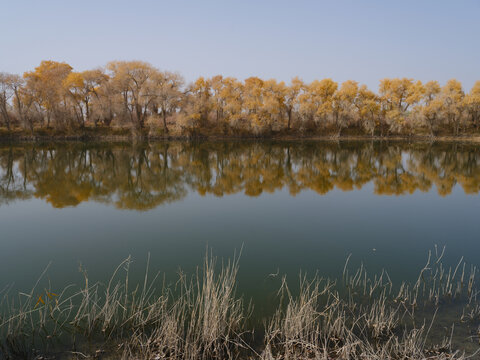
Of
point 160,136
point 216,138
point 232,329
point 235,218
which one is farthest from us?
point 216,138

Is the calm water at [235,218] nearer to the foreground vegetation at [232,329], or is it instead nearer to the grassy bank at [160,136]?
the foreground vegetation at [232,329]

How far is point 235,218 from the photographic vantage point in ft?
51.1

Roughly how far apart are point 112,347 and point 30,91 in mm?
70730

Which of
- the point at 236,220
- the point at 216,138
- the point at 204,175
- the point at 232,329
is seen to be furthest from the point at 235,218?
the point at 216,138

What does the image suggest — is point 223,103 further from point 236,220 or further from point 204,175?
point 236,220

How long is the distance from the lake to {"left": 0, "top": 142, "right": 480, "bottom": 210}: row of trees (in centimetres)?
15

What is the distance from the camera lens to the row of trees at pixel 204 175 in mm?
20844

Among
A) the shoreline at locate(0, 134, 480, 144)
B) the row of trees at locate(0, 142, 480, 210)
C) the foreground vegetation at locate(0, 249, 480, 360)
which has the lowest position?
the foreground vegetation at locate(0, 249, 480, 360)

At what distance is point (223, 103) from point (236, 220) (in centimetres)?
5888

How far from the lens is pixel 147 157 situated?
1496 inches

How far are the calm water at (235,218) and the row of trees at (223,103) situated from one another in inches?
1380

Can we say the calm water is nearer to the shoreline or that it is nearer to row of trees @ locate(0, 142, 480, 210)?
row of trees @ locate(0, 142, 480, 210)

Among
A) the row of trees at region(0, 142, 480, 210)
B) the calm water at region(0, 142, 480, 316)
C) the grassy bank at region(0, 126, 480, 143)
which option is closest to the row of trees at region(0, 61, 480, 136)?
the grassy bank at region(0, 126, 480, 143)

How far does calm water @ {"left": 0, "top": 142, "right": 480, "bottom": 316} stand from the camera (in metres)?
10.2
